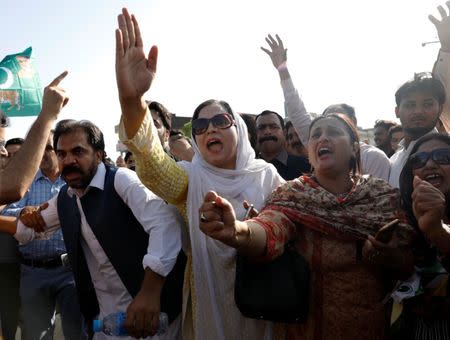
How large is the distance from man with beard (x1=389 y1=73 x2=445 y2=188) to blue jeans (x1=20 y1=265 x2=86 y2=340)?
288 cm

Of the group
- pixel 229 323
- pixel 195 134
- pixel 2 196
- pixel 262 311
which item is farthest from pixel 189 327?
pixel 2 196

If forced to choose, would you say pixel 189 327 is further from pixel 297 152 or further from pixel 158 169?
pixel 297 152

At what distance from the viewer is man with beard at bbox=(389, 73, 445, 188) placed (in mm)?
2984

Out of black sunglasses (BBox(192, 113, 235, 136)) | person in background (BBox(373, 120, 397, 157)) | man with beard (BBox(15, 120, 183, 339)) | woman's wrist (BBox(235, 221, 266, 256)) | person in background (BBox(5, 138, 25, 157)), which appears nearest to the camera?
woman's wrist (BBox(235, 221, 266, 256))

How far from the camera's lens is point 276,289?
1.99 meters

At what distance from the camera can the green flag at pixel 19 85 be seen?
7719 mm

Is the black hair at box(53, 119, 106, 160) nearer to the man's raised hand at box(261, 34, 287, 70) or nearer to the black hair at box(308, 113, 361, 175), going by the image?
the black hair at box(308, 113, 361, 175)

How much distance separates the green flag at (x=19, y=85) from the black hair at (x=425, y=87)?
6428mm

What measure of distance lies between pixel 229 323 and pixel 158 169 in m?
0.86

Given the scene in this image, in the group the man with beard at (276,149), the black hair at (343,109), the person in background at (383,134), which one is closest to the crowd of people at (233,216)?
the black hair at (343,109)

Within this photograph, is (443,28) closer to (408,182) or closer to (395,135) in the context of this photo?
(408,182)

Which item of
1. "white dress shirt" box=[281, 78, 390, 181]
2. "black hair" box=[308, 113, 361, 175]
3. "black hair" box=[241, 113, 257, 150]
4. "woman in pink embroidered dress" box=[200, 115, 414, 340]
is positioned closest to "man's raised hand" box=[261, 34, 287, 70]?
"white dress shirt" box=[281, 78, 390, 181]

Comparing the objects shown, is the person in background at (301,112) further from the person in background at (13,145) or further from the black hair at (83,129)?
the person in background at (13,145)

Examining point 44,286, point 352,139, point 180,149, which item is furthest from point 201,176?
point 44,286
